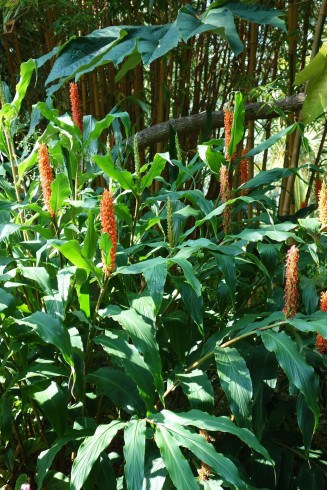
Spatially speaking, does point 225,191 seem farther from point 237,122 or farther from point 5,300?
point 5,300

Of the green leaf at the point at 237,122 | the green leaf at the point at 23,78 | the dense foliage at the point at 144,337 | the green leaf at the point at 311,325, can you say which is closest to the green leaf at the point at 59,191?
the dense foliage at the point at 144,337

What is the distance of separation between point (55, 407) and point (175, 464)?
289mm

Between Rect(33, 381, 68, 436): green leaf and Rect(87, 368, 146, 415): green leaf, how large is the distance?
0.06 meters

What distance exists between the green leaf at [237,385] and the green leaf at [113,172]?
1.14 feet

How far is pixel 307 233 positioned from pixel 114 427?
1.68ft

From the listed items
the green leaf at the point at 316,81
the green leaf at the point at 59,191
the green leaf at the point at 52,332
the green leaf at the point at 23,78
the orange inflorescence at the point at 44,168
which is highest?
the green leaf at the point at 316,81

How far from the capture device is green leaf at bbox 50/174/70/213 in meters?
1.07

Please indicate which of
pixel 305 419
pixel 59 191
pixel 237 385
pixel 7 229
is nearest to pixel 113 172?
pixel 59 191

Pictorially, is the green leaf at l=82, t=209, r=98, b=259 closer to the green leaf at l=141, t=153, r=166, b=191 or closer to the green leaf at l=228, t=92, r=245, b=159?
the green leaf at l=141, t=153, r=166, b=191

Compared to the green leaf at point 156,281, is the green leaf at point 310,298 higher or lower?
lower

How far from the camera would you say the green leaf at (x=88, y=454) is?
0.88 m

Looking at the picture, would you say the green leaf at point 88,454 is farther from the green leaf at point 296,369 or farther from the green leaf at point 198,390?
the green leaf at point 296,369

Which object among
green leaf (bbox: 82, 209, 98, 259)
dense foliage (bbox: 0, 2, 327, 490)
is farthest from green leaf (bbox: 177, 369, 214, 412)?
green leaf (bbox: 82, 209, 98, 259)

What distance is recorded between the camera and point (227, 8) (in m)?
0.86
